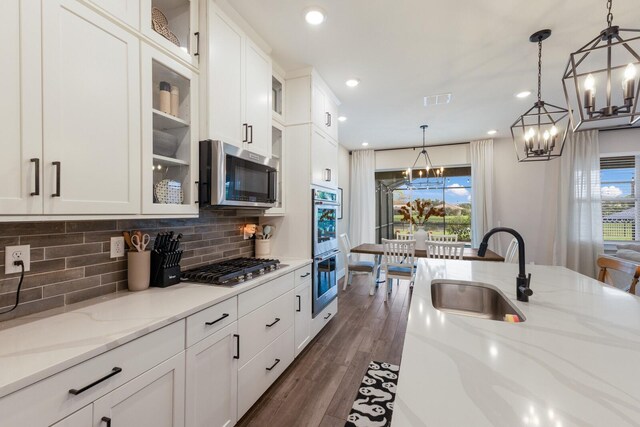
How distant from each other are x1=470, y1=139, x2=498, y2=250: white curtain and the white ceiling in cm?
153

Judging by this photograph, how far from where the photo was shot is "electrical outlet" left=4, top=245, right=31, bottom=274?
1.13m

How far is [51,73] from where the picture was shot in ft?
3.43

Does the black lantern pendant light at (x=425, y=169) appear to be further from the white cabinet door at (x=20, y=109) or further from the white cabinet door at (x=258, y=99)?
the white cabinet door at (x=20, y=109)

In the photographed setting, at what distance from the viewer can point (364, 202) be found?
586cm

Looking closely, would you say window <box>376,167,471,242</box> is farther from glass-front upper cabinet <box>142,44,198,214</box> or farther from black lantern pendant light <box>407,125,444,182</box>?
glass-front upper cabinet <box>142,44,198,214</box>

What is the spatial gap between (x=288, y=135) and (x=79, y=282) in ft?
6.57

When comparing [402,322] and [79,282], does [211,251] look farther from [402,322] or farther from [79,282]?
[402,322]

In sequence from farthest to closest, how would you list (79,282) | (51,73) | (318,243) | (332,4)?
1. (318,243)
2. (332,4)
3. (79,282)
4. (51,73)

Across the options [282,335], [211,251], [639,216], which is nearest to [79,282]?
[211,251]

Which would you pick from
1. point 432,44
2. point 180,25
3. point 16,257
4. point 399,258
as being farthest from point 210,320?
point 399,258

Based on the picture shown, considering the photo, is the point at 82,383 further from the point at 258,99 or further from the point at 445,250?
the point at 445,250

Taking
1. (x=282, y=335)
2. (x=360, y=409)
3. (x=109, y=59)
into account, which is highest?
(x=109, y=59)

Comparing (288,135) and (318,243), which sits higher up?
(288,135)

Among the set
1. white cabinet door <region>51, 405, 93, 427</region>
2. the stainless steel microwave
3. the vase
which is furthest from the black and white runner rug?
the vase
